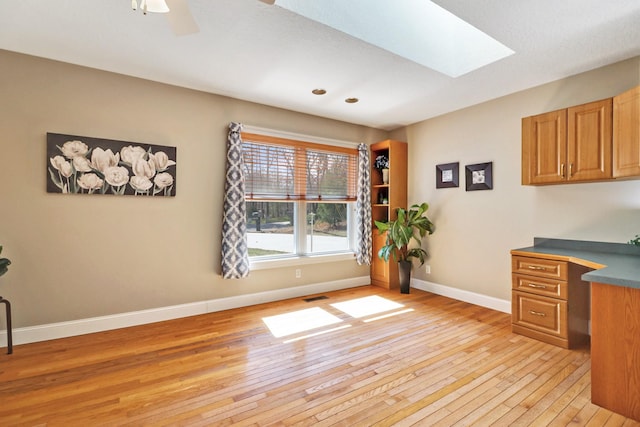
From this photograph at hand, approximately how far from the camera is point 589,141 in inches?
106

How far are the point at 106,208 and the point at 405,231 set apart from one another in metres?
3.66

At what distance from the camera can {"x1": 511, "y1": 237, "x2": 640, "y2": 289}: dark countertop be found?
1.91 m

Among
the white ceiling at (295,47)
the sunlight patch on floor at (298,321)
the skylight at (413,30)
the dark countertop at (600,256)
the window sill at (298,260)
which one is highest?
the skylight at (413,30)

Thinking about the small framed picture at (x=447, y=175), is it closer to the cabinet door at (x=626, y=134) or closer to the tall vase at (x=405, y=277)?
the tall vase at (x=405, y=277)

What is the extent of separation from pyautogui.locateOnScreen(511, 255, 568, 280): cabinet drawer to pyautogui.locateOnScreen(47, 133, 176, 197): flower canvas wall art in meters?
3.72

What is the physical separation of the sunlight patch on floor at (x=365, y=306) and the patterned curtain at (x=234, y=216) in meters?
1.32

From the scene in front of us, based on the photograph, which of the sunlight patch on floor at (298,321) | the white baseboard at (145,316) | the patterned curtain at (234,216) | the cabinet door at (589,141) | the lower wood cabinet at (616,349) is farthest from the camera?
the patterned curtain at (234,216)

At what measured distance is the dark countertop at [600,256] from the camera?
6.27ft

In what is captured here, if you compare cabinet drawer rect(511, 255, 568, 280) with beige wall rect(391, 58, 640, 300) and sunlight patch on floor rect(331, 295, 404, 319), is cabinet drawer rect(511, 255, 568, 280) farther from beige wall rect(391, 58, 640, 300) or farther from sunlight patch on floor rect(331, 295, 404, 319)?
sunlight patch on floor rect(331, 295, 404, 319)

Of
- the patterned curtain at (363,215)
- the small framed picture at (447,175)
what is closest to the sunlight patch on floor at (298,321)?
the patterned curtain at (363,215)

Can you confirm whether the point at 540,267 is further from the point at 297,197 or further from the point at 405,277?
the point at 297,197

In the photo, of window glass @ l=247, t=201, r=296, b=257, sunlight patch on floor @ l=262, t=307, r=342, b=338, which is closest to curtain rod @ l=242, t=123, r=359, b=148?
window glass @ l=247, t=201, r=296, b=257

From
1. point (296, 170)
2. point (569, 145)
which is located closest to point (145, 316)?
point (296, 170)

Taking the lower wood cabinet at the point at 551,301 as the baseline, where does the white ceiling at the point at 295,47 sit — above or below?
above
